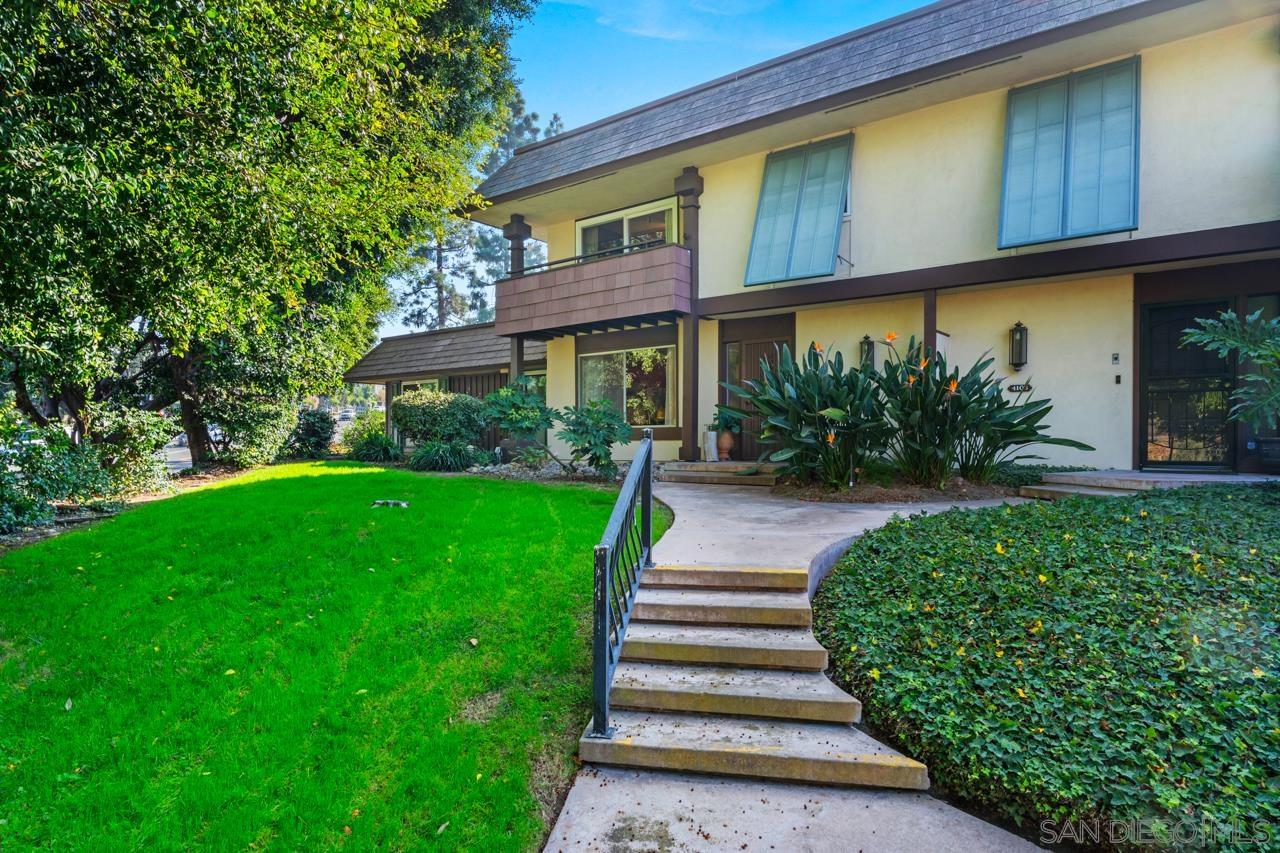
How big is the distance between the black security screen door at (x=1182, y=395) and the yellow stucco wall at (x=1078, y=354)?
0.25m

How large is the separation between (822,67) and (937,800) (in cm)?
956

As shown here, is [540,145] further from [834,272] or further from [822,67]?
[834,272]

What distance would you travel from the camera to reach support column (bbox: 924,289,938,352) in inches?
335

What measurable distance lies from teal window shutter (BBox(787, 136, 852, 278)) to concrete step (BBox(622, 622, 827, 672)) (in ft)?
21.7

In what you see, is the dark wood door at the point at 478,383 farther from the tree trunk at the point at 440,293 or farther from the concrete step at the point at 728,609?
the tree trunk at the point at 440,293

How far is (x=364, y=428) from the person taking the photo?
15641 millimetres

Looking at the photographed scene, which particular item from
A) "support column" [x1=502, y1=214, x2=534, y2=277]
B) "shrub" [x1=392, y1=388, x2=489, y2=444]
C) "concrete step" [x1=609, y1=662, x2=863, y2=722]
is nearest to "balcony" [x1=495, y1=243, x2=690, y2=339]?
"support column" [x1=502, y1=214, x2=534, y2=277]

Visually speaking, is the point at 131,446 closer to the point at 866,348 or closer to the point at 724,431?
the point at 724,431

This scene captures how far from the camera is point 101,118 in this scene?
15.1 ft

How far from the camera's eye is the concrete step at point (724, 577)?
3.90 metres

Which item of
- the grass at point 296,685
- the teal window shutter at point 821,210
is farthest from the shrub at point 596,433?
the teal window shutter at point 821,210

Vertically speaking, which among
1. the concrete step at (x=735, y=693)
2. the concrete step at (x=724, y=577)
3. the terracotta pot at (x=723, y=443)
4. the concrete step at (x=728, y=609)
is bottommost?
the concrete step at (x=735, y=693)

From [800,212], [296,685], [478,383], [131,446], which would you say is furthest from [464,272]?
[296,685]

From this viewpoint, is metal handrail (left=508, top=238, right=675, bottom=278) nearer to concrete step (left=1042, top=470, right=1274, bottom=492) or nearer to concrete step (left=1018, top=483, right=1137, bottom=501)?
concrete step (left=1018, top=483, right=1137, bottom=501)
